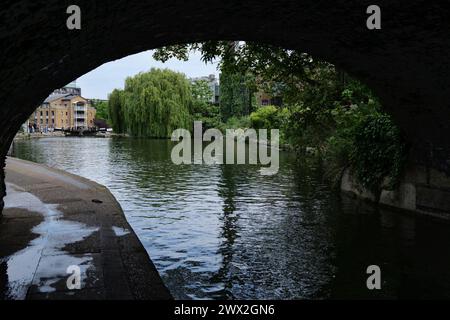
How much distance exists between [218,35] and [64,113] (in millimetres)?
116499

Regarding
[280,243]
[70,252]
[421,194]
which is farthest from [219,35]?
[421,194]

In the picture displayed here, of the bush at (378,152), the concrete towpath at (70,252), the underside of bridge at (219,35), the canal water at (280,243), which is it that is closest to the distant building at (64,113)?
the canal water at (280,243)

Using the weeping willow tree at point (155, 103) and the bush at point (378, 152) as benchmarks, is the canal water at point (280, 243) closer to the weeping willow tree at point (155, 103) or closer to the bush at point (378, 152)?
the bush at point (378, 152)

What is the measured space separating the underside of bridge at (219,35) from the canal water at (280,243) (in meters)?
2.88

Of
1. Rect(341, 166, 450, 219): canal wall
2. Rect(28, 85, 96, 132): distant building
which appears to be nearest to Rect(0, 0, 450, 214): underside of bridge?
Rect(341, 166, 450, 219): canal wall

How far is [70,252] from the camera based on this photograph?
596 cm

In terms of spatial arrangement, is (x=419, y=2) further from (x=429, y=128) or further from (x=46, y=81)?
(x=429, y=128)

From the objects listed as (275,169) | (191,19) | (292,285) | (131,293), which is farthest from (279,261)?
(275,169)

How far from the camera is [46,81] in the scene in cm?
502

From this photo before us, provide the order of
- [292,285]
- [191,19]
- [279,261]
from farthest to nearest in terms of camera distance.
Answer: [279,261]
[292,285]
[191,19]

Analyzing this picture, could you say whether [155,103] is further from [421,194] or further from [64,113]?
[64,113]

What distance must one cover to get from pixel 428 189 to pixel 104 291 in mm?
8346

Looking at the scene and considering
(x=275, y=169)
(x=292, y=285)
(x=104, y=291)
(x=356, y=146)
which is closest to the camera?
(x=104, y=291)

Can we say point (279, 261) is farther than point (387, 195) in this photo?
No
